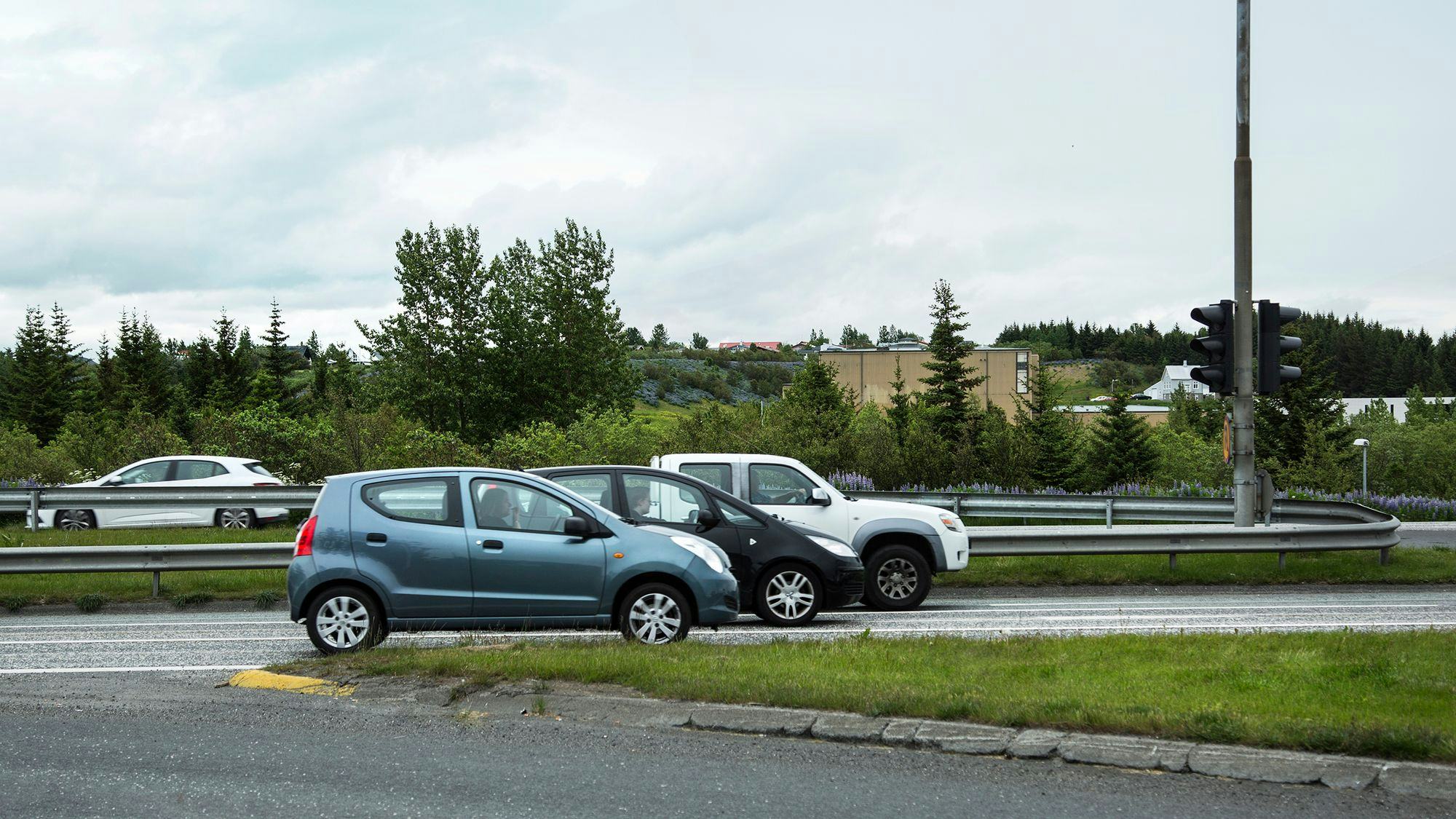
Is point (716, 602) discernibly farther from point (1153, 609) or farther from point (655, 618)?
point (1153, 609)

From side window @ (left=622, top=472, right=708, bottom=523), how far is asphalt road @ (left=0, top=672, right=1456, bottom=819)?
495cm

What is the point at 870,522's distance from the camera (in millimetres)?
13773

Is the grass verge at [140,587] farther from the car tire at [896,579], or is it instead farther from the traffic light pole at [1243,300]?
the traffic light pole at [1243,300]

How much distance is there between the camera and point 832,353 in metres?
131

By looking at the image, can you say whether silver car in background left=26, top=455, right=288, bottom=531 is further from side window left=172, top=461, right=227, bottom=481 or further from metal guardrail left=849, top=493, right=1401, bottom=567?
metal guardrail left=849, top=493, right=1401, bottom=567

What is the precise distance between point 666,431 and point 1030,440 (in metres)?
8.90

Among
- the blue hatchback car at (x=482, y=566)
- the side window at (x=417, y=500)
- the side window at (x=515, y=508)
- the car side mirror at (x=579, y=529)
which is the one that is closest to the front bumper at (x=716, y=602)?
the blue hatchback car at (x=482, y=566)

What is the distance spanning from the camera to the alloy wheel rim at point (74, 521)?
22.4 metres

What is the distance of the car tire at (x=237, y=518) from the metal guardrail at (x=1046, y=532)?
0.48 meters

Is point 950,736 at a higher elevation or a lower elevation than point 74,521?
lower

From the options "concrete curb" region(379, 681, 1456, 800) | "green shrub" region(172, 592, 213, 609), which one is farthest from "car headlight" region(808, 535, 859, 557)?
"green shrub" region(172, 592, 213, 609)

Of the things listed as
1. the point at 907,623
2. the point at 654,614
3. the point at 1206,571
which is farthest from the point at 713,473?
the point at 1206,571

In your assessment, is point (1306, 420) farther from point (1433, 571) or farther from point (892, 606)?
point (892, 606)

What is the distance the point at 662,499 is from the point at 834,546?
5.87ft
